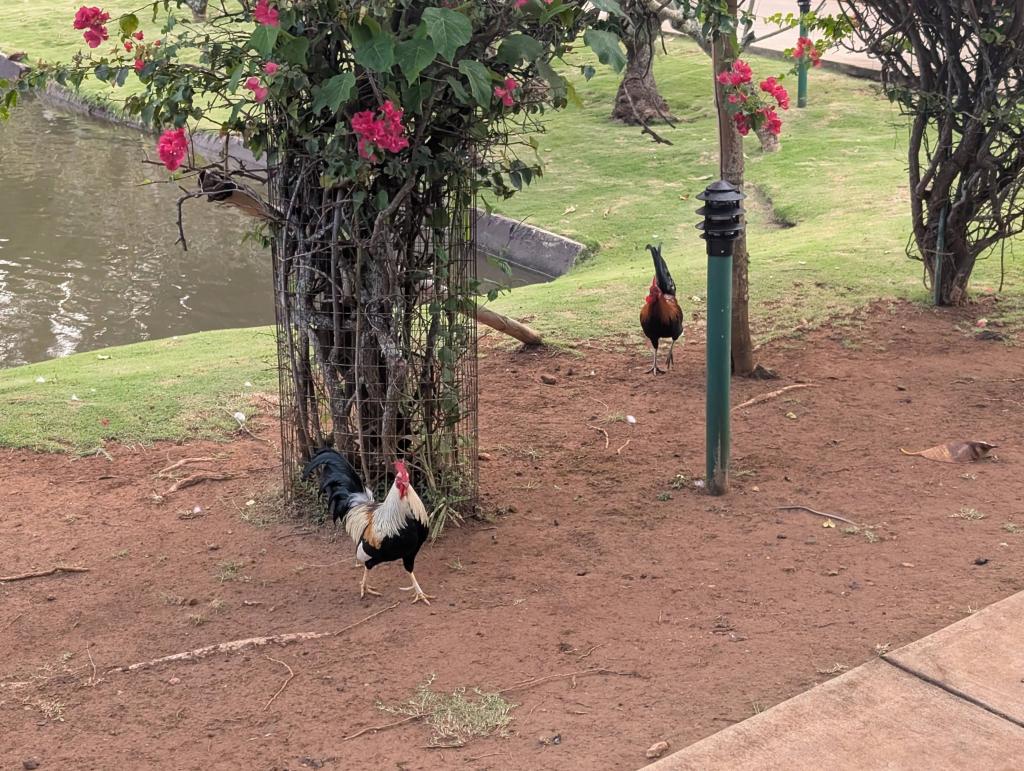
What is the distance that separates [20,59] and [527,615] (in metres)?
23.1

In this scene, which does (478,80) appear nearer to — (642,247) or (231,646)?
(231,646)

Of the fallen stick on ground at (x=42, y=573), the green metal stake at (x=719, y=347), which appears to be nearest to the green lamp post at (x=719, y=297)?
the green metal stake at (x=719, y=347)

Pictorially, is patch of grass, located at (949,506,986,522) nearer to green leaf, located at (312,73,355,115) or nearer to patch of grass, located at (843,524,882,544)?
patch of grass, located at (843,524,882,544)

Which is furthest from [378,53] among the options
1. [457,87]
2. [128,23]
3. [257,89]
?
[128,23]

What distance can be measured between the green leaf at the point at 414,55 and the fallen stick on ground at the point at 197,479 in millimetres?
2688

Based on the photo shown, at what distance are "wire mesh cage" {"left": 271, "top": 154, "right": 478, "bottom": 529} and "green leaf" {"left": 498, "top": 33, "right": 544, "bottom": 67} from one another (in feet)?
2.40

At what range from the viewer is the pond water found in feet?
35.4

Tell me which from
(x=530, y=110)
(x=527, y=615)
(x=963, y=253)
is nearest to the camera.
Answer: (x=527, y=615)

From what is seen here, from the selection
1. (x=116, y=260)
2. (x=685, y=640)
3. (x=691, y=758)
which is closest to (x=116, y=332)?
(x=116, y=260)

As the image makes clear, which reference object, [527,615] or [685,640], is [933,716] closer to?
[685,640]

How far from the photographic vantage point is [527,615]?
406 centimetres

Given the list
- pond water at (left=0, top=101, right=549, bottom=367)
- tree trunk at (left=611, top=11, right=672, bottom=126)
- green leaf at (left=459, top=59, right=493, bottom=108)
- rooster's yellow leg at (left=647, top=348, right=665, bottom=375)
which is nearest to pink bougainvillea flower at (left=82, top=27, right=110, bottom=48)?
green leaf at (left=459, top=59, right=493, bottom=108)

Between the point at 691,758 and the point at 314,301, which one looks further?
the point at 314,301

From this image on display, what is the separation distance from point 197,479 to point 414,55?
2773 mm
